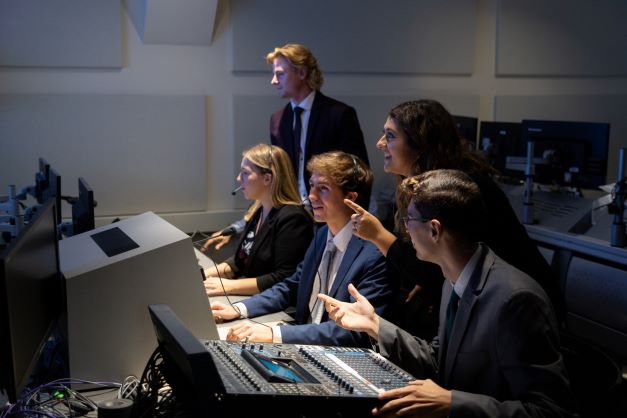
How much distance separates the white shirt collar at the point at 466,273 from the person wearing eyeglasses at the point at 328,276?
1.62ft

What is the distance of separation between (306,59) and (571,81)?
3263mm

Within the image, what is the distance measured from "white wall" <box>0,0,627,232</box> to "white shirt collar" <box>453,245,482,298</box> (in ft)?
11.3

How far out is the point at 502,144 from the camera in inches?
189

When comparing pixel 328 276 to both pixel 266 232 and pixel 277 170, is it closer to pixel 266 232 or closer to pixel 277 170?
pixel 266 232

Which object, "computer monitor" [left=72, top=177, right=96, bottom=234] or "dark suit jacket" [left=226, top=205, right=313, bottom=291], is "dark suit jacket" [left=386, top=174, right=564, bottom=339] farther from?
"computer monitor" [left=72, top=177, right=96, bottom=234]

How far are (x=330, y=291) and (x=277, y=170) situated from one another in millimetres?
890

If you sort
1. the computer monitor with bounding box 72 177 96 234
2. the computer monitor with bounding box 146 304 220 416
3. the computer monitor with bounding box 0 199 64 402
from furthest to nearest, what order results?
the computer monitor with bounding box 72 177 96 234 → the computer monitor with bounding box 0 199 64 402 → the computer monitor with bounding box 146 304 220 416

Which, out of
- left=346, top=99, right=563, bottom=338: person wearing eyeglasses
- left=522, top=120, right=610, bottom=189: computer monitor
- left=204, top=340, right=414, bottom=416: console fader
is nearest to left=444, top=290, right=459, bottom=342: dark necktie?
left=204, top=340, right=414, bottom=416: console fader

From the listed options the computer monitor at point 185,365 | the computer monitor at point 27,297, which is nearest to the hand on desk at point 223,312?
the computer monitor at point 27,297

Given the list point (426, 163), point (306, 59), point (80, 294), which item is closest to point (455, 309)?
point (426, 163)

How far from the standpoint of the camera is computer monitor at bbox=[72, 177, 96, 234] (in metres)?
2.41

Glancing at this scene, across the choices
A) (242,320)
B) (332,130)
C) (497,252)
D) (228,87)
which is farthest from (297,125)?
(497,252)

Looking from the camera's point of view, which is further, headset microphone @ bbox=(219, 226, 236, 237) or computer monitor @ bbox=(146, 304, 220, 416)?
headset microphone @ bbox=(219, 226, 236, 237)

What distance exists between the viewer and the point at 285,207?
2.91 metres
